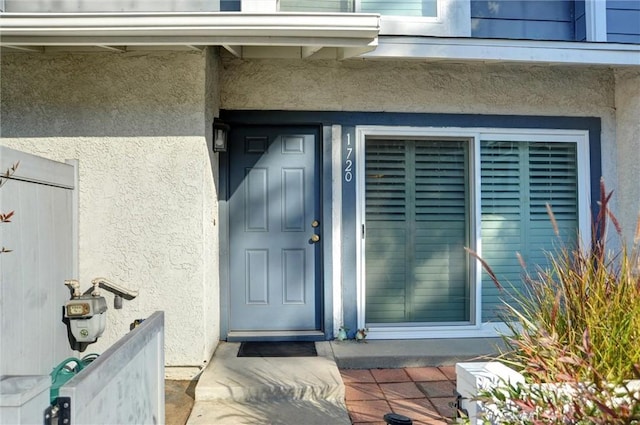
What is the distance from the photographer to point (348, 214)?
4.25 m

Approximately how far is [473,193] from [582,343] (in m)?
2.94

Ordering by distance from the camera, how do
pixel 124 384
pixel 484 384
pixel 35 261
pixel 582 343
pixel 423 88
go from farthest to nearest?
1. pixel 423 88
2. pixel 35 261
3. pixel 484 384
4. pixel 124 384
5. pixel 582 343

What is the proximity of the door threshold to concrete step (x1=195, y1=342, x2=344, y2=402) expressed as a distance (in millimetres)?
585

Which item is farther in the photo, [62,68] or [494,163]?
[494,163]

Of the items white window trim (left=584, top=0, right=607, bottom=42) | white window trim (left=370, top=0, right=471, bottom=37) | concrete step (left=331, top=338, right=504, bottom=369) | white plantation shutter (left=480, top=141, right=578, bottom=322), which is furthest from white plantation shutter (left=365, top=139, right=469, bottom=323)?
white window trim (left=584, top=0, right=607, bottom=42)

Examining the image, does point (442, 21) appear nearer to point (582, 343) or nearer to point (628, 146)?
point (628, 146)

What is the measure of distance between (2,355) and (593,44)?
16.7 feet

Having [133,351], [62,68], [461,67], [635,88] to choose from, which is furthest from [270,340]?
[635,88]

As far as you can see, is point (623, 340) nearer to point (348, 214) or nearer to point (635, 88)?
point (348, 214)

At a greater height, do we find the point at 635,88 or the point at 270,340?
the point at 635,88

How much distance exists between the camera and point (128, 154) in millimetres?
3602

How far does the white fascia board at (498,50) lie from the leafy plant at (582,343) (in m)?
2.37

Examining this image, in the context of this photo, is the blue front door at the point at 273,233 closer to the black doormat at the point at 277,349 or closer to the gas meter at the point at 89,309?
the black doormat at the point at 277,349

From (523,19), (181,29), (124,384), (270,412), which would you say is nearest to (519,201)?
(523,19)
